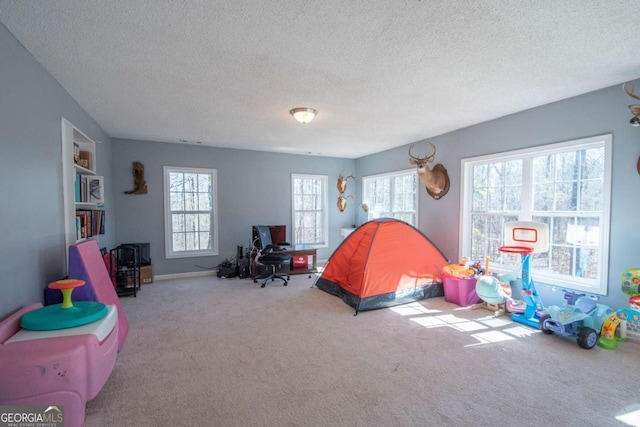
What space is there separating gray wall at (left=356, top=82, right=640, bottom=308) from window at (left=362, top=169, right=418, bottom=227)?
66 centimetres

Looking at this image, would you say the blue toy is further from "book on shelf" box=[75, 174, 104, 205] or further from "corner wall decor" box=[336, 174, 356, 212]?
"book on shelf" box=[75, 174, 104, 205]

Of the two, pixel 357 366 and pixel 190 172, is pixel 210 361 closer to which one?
pixel 357 366

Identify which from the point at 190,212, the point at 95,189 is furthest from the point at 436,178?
the point at 95,189

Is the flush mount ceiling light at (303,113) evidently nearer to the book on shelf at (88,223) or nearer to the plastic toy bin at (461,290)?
the book on shelf at (88,223)

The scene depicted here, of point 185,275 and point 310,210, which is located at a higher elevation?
point 310,210

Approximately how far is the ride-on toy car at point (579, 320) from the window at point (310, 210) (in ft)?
14.5

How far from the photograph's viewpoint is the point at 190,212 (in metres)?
5.47

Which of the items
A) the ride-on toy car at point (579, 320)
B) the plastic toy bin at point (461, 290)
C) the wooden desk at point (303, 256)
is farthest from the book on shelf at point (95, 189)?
the ride-on toy car at point (579, 320)

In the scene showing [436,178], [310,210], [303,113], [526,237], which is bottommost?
[526,237]

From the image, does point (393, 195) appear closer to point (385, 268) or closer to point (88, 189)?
point (385, 268)

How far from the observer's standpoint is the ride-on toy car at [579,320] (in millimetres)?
2578

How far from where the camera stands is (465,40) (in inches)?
80.6

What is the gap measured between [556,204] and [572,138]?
2.39 ft

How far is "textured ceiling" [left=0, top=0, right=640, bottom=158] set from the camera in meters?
1.75
